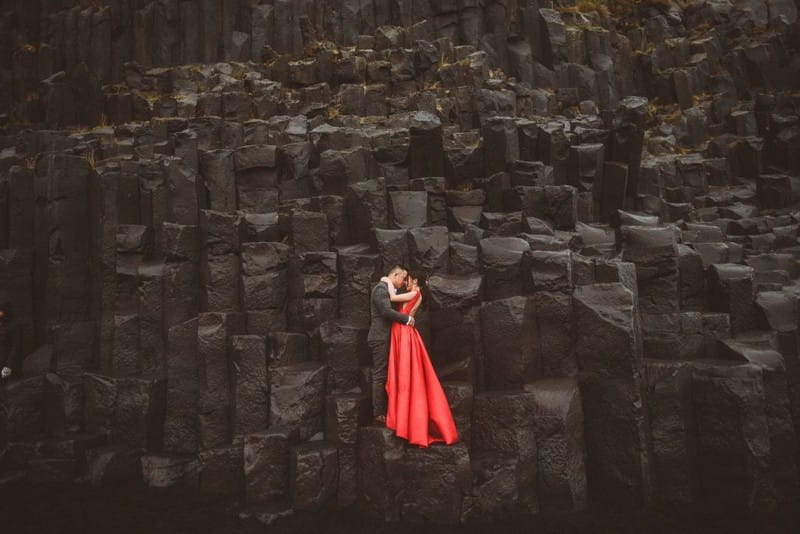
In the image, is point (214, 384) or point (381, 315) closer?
point (381, 315)

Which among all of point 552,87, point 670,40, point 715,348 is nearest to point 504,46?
point 552,87

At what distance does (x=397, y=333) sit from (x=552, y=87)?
19.8 metres

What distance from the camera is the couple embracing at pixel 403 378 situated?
22.2ft

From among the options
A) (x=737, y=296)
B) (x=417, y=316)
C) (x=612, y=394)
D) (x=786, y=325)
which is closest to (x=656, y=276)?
(x=737, y=296)

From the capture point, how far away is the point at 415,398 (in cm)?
679

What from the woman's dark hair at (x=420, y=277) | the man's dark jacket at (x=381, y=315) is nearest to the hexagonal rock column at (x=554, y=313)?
the woman's dark hair at (x=420, y=277)

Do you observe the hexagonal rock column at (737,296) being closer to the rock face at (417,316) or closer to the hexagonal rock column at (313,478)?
the rock face at (417,316)

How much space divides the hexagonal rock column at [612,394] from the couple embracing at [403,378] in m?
1.97

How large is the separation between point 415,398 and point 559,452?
1.95 m

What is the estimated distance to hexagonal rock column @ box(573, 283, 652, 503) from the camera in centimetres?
707

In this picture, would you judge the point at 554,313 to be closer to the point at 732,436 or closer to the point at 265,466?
the point at 732,436

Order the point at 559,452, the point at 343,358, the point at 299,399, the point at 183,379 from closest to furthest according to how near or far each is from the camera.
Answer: the point at 559,452
the point at 299,399
the point at 343,358
the point at 183,379

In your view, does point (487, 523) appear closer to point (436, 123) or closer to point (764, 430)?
point (764, 430)

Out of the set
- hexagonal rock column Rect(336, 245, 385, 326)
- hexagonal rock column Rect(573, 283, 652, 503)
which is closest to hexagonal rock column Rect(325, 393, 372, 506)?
hexagonal rock column Rect(336, 245, 385, 326)
